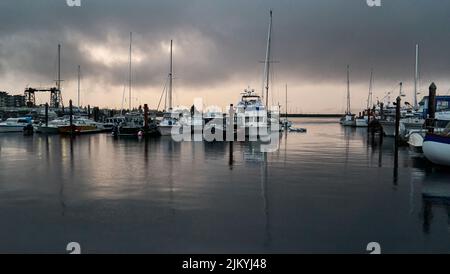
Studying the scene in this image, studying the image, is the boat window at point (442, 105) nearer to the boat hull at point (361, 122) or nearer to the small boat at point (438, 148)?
the small boat at point (438, 148)

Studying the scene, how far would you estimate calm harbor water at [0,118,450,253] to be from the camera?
9.35 metres

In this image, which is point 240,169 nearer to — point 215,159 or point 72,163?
point 215,159

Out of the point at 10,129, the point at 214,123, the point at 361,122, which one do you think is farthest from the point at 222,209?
the point at 361,122

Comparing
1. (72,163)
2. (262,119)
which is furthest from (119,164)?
(262,119)

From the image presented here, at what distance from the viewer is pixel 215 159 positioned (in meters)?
26.3

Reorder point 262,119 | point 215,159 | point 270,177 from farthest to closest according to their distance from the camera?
point 262,119
point 215,159
point 270,177

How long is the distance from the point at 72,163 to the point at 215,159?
8.88m

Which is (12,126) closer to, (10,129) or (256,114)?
(10,129)

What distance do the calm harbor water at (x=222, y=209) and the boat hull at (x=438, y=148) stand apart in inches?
24.8

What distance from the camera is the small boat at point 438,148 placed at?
20.8 metres

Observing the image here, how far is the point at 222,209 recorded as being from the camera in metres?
12.4

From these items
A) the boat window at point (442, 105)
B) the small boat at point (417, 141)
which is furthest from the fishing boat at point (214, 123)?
the boat window at point (442, 105)

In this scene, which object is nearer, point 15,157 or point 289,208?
point 289,208

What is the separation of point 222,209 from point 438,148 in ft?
47.9
